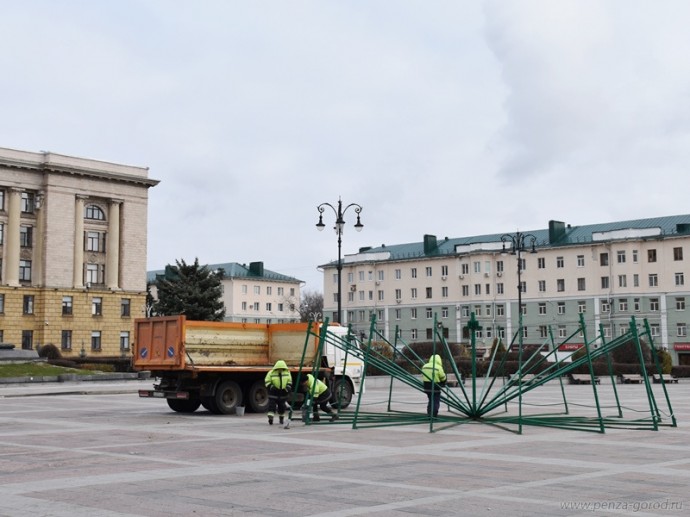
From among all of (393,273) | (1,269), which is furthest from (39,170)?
(393,273)

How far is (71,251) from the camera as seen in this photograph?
80.5 meters

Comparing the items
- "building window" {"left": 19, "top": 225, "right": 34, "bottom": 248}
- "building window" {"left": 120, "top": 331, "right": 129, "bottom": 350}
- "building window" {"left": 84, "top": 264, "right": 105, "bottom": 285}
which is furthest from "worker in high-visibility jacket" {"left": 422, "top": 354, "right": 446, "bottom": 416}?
"building window" {"left": 120, "top": 331, "right": 129, "bottom": 350}

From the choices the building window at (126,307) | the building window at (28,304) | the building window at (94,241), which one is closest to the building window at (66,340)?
the building window at (28,304)

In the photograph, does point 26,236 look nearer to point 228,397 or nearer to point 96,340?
point 96,340

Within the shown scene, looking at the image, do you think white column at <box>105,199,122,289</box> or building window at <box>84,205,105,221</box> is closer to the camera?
building window at <box>84,205,105,221</box>

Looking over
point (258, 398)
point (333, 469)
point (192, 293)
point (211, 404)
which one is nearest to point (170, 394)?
point (211, 404)

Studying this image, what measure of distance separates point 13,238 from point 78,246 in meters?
5.61

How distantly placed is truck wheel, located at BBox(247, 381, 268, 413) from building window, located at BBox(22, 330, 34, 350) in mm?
59072

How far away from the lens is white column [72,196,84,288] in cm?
8069

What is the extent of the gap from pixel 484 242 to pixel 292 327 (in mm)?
76122

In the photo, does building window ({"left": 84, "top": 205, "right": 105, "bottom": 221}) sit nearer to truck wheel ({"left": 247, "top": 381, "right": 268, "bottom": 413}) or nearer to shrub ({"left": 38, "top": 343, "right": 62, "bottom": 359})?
shrub ({"left": 38, "top": 343, "right": 62, "bottom": 359})

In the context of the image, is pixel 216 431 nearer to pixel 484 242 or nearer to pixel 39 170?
pixel 39 170

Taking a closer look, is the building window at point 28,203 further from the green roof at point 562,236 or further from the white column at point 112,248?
the green roof at point 562,236

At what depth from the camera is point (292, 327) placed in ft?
84.0
